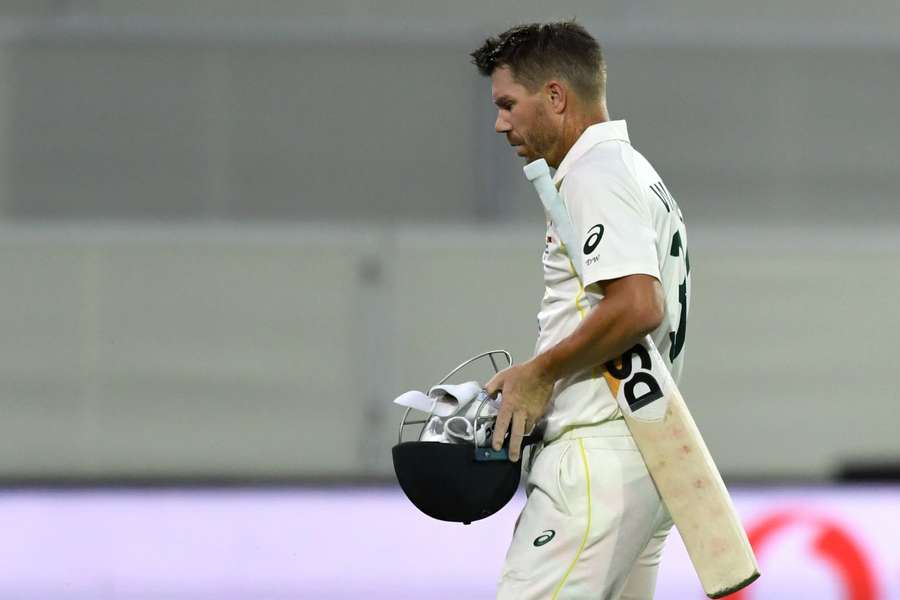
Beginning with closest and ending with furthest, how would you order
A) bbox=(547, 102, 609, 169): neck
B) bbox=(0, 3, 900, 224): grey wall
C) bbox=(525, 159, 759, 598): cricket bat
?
1. bbox=(525, 159, 759, 598): cricket bat
2. bbox=(547, 102, 609, 169): neck
3. bbox=(0, 3, 900, 224): grey wall

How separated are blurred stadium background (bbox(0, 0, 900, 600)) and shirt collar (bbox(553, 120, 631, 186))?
13.8ft

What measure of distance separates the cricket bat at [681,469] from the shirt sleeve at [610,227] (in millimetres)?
45

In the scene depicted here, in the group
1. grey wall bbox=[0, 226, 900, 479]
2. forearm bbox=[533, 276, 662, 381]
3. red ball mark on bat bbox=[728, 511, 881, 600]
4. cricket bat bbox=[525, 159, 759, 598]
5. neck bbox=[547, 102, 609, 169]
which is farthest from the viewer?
grey wall bbox=[0, 226, 900, 479]

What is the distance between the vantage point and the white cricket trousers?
251 centimetres

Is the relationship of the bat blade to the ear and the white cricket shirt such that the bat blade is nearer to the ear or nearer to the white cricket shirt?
the white cricket shirt

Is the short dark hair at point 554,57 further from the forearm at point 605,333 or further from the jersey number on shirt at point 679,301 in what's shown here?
the forearm at point 605,333

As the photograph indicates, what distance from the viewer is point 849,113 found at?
723 cm

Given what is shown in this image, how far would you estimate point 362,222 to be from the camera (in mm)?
7090

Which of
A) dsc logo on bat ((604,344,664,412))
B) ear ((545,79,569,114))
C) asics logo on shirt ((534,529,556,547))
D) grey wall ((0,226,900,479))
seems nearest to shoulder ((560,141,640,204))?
ear ((545,79,569,114))

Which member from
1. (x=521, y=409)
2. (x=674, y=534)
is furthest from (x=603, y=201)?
(x=674, y=534)

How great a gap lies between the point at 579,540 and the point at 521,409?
0.24 meters

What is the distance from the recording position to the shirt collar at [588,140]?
102 inches

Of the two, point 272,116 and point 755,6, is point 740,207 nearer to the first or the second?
point 755,6

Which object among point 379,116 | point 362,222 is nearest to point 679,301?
point 362,222
